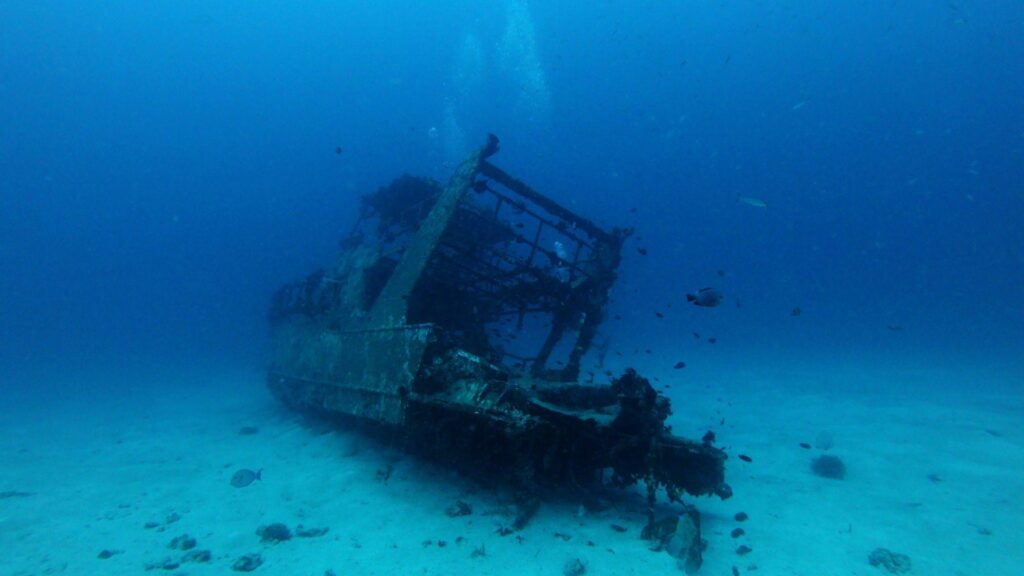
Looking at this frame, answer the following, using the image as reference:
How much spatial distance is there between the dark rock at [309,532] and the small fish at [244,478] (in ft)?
8.41

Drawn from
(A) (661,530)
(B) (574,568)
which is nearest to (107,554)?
(B) (574,568)

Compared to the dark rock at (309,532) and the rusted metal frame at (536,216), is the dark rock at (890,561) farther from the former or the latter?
the rusted metal frame at (536,216)

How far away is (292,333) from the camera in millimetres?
12914

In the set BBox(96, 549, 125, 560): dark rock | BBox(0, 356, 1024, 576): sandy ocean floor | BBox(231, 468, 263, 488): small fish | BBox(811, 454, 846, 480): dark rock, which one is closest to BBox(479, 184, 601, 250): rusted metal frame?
BBox(0, 356, 1024, 576): sandy ocean floor

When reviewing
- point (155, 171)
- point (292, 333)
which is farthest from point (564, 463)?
point (155, 171)

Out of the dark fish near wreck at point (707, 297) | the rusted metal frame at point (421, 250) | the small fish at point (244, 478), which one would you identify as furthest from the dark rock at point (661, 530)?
the small fish at point (244, 478)

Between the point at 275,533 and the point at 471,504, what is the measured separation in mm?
2307

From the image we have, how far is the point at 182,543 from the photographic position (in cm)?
543

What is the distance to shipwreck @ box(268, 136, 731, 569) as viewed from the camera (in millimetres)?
5184

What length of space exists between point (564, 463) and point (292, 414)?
401 inches

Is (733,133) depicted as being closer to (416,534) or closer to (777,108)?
(777,108)

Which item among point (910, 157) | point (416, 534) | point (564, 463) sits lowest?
point (416, 534)

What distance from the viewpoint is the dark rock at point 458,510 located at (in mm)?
5586

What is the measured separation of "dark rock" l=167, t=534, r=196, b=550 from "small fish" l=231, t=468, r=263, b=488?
194 centimetres
